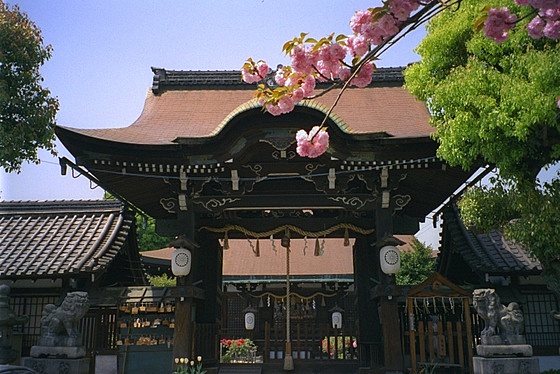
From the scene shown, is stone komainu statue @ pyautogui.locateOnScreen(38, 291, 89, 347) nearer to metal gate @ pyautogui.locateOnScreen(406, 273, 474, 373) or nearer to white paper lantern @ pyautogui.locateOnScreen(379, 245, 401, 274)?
white paper lantern @ pyautogui.locateOnScreen(379, 245, 401, 274)

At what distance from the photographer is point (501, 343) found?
891 cm

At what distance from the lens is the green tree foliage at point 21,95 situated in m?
→ 9.19

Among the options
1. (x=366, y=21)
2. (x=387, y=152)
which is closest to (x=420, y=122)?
(x=387, y=152)

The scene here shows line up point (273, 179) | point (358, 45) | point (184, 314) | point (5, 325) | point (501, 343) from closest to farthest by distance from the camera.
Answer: point (358, 45) < point (5, 325) < point (501, 343) < point (184, 314) < point (273, 179)

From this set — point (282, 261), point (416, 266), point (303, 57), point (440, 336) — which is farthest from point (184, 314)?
point (416, 266)

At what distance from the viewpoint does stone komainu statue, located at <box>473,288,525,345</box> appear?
8906 millimetres

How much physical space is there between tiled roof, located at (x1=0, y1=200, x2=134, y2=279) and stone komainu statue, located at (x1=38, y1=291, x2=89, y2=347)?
1704mm

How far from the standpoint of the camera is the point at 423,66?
348 inches

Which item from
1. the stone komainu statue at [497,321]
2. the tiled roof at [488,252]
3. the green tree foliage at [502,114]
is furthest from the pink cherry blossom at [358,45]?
the tiled roof at [488,252]

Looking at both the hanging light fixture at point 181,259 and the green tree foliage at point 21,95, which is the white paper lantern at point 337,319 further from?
the green tree foliage at point 21,95

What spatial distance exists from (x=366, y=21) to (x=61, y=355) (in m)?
8.02

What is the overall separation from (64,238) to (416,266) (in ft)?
48.1

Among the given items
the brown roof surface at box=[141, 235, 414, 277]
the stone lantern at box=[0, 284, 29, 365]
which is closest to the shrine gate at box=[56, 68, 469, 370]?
the stone lantern at box=[0, 284, 29, 365]

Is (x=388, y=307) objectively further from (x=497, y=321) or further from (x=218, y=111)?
(x=218, y=111)
